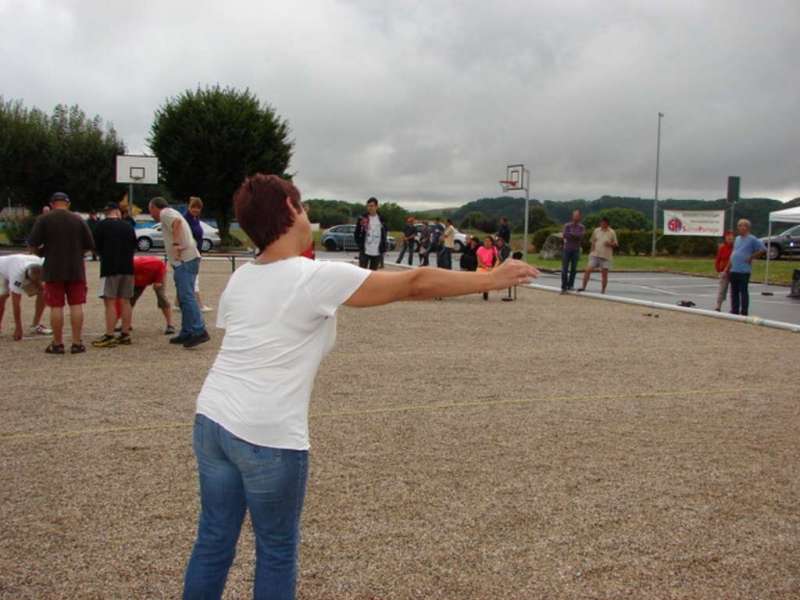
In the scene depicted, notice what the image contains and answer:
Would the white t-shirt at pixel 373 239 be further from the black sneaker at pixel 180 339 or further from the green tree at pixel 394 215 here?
the green tree at pixel 394 215

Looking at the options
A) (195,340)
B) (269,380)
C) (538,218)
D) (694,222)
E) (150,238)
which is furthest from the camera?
(538,218)

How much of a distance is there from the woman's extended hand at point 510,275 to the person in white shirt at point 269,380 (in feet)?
0.36

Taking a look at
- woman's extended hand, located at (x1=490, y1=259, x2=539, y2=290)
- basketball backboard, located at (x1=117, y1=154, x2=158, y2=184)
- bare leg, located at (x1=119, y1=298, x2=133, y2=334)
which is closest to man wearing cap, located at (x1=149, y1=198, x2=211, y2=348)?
bare leg, located at (x1=119, y1=298, x2=133, y2=334)

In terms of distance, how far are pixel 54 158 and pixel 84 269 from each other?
37.8m

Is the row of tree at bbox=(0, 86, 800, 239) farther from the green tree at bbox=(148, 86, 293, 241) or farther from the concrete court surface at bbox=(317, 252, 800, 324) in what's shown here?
the concrete court surface at bbox=(317, 252, 800, 324)

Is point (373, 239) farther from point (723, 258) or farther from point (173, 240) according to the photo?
point (723, 258)

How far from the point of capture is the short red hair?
2.35 meters

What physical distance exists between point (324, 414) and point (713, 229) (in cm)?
3187

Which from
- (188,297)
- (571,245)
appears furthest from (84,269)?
(571,245)

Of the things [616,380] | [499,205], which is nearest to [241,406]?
[616,380]

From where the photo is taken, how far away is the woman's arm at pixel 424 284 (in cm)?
231

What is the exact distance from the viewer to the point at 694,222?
113ft

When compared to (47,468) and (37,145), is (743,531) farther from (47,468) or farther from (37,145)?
(37,145)

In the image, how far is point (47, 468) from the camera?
4.66 meters
